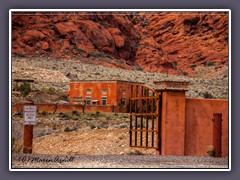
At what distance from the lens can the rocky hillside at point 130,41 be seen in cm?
2066

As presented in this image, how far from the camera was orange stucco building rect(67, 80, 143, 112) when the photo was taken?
20719 mm

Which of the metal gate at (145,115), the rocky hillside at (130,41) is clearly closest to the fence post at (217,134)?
the metal gate at (145,115)

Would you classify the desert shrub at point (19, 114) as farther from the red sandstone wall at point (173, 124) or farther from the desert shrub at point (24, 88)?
the red sandstone wall at point (173, 124)

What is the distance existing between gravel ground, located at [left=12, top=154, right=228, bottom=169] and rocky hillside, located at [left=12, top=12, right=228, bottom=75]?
10.8ft

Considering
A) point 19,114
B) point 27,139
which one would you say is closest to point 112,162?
point 27,139

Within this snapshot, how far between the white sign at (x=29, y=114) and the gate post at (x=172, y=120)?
3516 millimetres

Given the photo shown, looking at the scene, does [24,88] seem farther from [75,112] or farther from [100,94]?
[100,94]

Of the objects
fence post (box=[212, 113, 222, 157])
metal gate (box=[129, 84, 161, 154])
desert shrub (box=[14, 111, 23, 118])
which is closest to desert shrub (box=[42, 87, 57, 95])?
metal gate (box=[129, 84, 161, 154])

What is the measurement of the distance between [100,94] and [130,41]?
6073 mm

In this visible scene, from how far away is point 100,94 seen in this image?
21.4m

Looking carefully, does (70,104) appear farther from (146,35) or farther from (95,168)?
(146,35)

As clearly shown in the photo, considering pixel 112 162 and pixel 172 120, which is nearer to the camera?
pixel 112 162

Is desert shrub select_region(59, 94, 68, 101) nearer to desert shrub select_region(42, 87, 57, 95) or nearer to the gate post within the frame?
desert shrub select_region(42, 87, 57, 95)
